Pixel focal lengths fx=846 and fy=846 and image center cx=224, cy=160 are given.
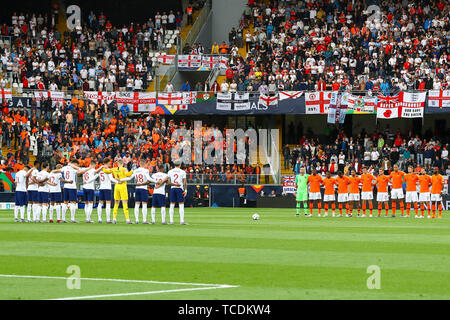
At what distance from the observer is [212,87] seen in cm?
5306

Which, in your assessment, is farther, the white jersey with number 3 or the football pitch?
the white jersey with number 3

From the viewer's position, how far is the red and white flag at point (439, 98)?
46.5 meters

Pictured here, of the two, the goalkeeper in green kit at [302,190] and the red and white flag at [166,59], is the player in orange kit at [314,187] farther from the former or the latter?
the red and white flag at [166,59]

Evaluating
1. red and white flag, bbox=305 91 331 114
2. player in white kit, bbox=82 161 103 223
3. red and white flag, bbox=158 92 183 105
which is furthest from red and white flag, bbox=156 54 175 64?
player in white kit, bbox=82 161 103 223

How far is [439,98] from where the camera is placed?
153 feet

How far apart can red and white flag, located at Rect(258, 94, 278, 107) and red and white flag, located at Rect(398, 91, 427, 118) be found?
709 centimetres

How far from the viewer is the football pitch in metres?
11.4

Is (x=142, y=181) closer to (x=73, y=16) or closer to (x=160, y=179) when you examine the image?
(x=160, y=179)

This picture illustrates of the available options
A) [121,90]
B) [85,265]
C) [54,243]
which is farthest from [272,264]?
[121,90]

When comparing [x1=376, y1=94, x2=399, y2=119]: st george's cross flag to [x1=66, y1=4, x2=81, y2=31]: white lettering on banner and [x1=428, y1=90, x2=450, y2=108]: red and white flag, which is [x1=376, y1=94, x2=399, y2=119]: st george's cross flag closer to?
[x1=428, y1=90, x2=450, y2=108]: red and white flag

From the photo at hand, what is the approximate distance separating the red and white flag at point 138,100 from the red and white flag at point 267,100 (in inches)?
251

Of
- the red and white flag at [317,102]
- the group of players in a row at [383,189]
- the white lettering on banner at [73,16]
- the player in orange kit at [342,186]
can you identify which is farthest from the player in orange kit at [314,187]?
the white lettering on banner at [73,16]
